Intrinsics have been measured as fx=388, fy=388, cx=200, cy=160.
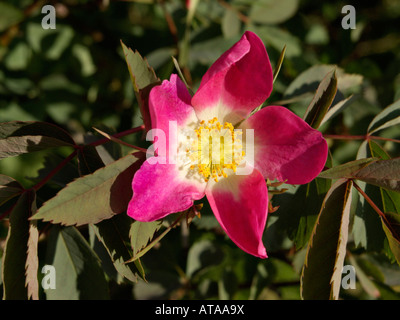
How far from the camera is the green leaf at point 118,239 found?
943 millimetres

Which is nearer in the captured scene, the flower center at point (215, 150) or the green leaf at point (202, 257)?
the flower center at point (215, 150)

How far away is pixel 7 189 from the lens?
1.01 m

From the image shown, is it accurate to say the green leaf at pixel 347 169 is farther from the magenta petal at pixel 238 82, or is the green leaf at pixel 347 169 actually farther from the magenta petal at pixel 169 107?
the magenta petal at pixel 169 107

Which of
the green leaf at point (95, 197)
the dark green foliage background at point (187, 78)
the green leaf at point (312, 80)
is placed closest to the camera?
the green leaf at point (95, 197)

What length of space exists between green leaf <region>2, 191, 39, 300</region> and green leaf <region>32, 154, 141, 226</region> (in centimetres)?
9

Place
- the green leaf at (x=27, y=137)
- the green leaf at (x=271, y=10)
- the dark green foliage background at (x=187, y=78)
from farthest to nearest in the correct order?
the green leaf at (x=271, y=10)
the dark green foliage background at (x=187, y=78)
the green leaf at (x=27, y=137)

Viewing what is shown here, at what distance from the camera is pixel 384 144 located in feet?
5.45

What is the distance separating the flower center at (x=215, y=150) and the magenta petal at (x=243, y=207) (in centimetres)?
4

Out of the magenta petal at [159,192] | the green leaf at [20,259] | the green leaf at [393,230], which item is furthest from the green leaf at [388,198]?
the green leaf at [20,259]

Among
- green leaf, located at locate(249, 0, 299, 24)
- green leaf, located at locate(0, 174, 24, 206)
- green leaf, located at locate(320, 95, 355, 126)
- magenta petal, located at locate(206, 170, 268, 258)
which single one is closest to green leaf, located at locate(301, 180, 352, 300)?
magenta petal, located at locate(206, 170, 268, 258)

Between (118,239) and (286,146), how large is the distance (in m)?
0.49

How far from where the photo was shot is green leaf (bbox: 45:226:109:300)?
1.14m

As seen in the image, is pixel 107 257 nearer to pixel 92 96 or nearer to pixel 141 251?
pixel 141 251

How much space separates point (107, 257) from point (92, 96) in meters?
1.02
